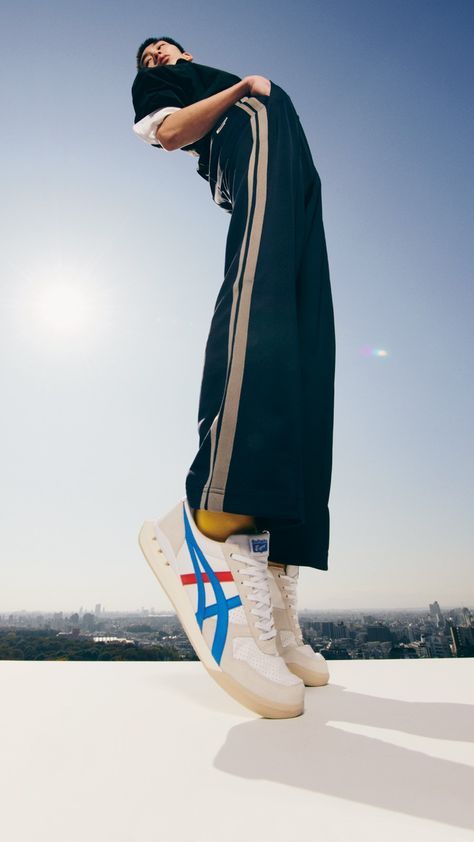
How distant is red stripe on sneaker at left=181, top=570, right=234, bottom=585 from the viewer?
76 cm

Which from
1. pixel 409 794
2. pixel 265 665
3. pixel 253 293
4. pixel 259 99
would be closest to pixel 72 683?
pixel 265 665

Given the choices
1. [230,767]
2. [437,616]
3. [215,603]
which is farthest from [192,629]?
[437,616]

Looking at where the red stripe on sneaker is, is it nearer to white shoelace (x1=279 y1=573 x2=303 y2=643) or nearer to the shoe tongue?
the shoe tongue

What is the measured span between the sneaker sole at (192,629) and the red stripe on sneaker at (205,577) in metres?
0.02

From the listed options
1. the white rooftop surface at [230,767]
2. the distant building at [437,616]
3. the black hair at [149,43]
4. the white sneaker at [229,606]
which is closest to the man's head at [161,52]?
the black hair at [149,43]

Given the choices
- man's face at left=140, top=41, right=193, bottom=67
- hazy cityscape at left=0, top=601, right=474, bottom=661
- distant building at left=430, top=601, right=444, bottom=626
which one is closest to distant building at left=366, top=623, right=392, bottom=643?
hazy cityscape at left=0, top=601, right=474, bottom=661

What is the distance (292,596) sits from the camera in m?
0.99

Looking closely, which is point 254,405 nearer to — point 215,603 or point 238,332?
point 238,332

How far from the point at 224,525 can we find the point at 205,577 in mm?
94

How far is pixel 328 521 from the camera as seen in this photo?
100cm

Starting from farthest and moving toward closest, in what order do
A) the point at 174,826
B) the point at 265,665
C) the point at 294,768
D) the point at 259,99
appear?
1. the point at 259,99
2. the point at 265,665
3. the point at 294,768
4. the point at 174,826

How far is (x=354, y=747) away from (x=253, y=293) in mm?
713

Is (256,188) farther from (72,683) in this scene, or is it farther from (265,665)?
(72,683)

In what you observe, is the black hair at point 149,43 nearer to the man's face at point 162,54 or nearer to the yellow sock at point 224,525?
the man's face at point 162,54
